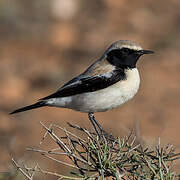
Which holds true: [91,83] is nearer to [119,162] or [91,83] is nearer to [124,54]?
[124,54]

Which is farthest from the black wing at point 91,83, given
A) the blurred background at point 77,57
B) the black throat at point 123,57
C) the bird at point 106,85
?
the blurred background at point 77,57

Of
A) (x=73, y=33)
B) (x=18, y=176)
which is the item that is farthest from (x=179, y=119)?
(x=18, y=176)

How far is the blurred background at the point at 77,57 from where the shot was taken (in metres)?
10.8

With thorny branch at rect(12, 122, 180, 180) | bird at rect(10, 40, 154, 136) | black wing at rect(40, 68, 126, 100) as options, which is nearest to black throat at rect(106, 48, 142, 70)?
bird at rect(10, 40, 154, 136)

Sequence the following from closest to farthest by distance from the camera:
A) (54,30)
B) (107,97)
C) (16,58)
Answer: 1. (107,97)
2. (16,58)
3. (54,30)

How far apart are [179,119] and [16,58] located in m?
5.56

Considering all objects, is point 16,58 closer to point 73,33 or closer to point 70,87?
point 73,33

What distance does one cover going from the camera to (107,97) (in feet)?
18.1

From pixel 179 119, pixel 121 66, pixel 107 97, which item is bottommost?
pixel 107 97

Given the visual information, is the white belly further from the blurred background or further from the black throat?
the blurred background

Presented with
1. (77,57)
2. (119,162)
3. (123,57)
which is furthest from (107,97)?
(77,57)

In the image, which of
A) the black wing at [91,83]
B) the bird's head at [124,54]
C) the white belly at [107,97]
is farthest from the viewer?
the bird's head at [124,54]

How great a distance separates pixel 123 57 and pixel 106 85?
1.45ft

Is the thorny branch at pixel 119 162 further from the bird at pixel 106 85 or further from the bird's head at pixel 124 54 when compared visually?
the bird's head at pixel 124 54
